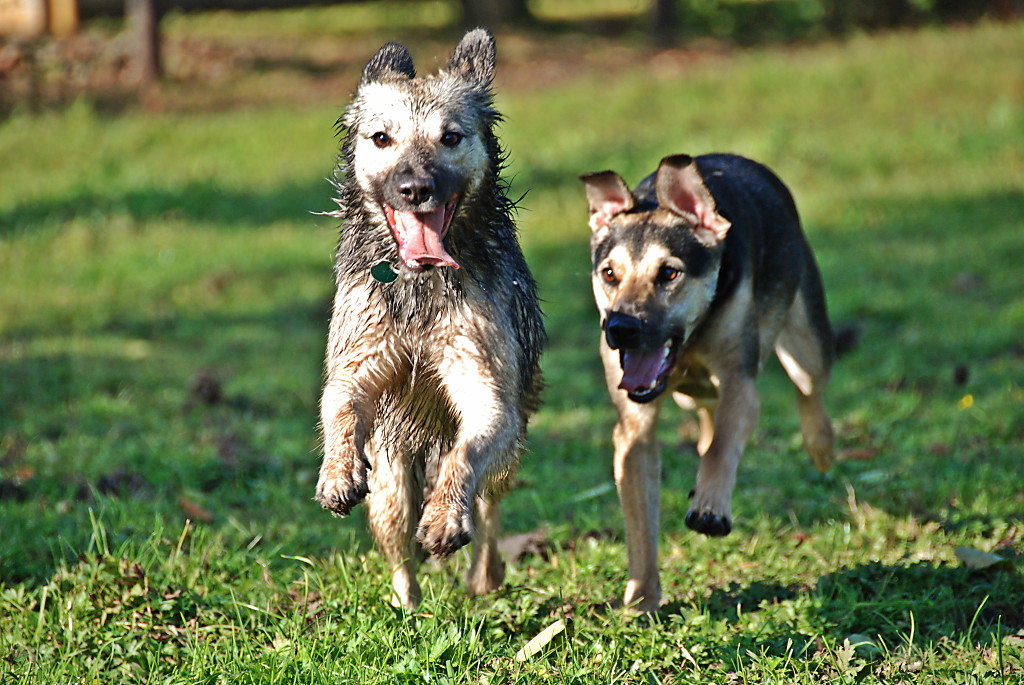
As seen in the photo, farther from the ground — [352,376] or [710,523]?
[352,376]

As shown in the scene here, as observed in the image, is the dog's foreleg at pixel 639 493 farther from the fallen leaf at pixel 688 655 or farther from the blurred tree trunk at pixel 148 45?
the blurred tree trunk at pixel 148 45

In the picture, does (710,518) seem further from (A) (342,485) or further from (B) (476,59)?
(B) (476,59)

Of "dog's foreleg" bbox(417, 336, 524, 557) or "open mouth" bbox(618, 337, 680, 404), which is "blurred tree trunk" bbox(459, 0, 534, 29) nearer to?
"open mouth" bbox(618, 337, 680, 404)

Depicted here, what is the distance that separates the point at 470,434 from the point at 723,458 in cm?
109

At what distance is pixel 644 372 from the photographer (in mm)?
4520

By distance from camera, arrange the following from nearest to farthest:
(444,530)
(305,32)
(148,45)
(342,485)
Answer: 1. (444,530)
2. (342,485)
3. (148,45)
4. (305,32)

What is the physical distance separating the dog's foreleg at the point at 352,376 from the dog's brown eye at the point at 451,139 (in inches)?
26.0

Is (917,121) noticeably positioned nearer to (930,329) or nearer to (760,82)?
(760,82)

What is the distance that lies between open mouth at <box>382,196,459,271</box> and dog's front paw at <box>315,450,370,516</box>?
0.72m

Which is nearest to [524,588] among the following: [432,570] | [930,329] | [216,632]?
[432,570]

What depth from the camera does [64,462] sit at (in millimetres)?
6246

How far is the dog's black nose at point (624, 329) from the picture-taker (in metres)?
4.43

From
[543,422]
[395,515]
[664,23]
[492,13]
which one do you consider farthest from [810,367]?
[492,13]

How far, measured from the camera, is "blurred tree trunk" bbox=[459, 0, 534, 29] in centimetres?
2108
